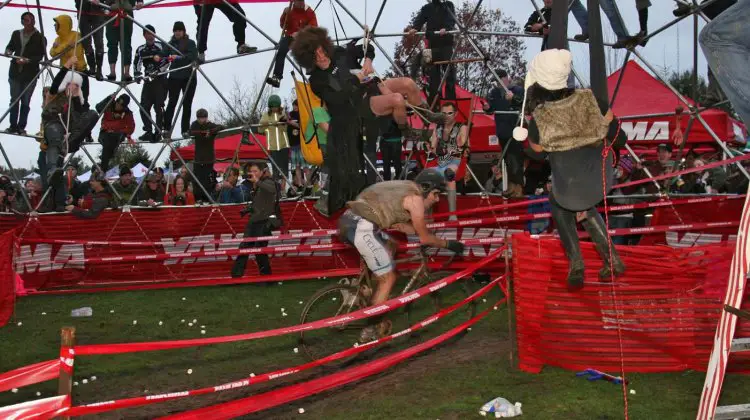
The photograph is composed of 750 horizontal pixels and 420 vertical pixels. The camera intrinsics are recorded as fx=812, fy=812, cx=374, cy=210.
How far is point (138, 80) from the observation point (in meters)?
14.4

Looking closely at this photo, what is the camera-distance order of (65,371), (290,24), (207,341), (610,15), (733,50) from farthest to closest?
(290,24) → (610,15) → (207,341) → (733,50) → (65,371)

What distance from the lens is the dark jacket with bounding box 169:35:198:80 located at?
14.2 m

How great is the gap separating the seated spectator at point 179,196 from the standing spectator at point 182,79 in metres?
1.18

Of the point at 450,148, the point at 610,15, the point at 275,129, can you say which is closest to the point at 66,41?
the point at 275,129

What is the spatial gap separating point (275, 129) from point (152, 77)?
2544 millimetres

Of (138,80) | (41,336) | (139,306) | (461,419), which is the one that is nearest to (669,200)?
(461,419)

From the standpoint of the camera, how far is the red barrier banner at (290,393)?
5266mm

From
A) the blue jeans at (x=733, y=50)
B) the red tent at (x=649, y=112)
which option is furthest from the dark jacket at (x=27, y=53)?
the blue jeans at (x=733, y=50)

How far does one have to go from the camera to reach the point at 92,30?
47.4 feet

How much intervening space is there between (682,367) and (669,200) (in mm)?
4365

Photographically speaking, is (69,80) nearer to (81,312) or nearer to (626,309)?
(81,312)

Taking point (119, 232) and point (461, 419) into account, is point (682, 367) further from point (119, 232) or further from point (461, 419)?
point (119, 232)

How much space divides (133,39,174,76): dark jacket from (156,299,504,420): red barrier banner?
28.7 feet

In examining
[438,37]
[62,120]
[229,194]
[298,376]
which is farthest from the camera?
[229,194]
